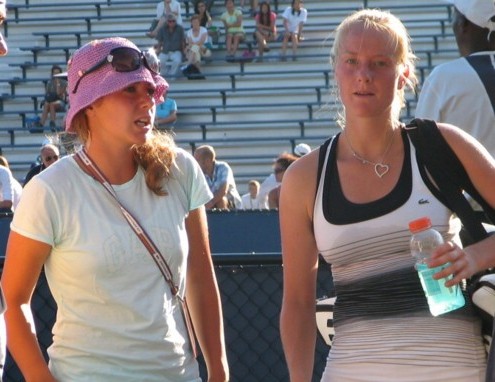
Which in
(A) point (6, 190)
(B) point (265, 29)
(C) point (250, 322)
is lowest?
(B) point (265, 29)

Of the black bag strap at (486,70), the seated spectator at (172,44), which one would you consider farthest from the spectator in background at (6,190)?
the seated spectator at (172,44)

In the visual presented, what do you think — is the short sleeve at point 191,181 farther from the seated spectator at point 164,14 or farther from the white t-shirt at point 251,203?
the seated spectator at point 164,14

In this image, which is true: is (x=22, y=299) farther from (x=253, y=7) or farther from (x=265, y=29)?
(x=253, y=7)

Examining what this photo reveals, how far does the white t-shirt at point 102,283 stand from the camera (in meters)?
3.32

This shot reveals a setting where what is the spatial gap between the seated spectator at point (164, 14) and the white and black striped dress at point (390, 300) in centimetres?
1867

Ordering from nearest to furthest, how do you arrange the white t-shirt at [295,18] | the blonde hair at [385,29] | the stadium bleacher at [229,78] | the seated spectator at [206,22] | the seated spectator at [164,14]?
the blonde hair at [385,29] → the stadium bleacher at [229,78] → the white t-shirt at [295,18] → the seated spectator at [164,14] → the seated spectator at [206,22]

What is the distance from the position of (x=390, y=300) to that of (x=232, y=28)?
62.8ft

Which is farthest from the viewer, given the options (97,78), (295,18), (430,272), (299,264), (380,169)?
(295,18)

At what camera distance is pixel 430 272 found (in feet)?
9.37

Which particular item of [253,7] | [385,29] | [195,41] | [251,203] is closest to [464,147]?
[385,29]

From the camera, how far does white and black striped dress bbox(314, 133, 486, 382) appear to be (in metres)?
2.96

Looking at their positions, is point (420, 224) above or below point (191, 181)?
above

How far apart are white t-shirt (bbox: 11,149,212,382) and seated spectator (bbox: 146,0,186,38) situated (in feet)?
60.1

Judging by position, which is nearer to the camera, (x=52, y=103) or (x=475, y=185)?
(x=475, y=185)
